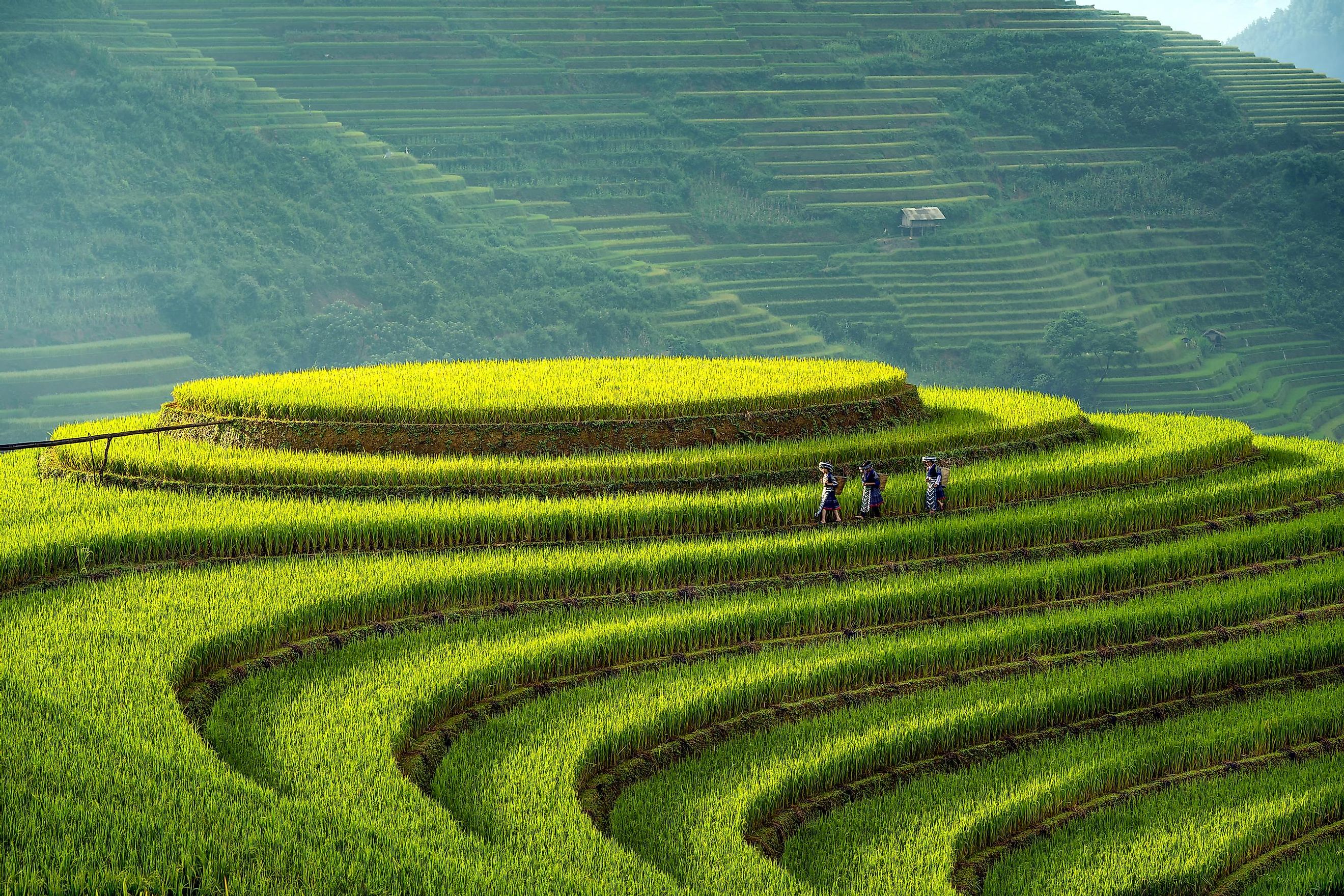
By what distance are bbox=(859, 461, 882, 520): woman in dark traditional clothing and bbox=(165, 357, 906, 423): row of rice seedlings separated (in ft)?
7.98

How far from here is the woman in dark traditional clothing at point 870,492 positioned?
1332 centimetres

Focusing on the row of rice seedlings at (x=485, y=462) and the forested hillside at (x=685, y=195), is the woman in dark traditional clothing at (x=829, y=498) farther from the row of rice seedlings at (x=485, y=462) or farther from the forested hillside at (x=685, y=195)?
the forested hillside at (x=685, y=195)

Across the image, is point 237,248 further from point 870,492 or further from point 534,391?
point 870,492

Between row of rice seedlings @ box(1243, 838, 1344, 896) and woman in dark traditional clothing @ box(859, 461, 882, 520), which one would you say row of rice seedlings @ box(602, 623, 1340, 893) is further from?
woman in dark traditional clothing @ box(859, 461, 882, 520)

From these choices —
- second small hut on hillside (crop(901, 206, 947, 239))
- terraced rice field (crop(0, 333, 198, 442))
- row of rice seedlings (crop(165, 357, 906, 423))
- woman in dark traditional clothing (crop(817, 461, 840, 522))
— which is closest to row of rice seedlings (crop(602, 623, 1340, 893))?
woman in dark traditional clothing (crop(817, 461, 840, 522))

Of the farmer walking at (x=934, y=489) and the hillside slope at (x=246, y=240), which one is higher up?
the hillside slope at (x=246, y=240)

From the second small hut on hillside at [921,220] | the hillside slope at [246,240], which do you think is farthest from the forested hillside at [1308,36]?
the hillside slope at [246,240]

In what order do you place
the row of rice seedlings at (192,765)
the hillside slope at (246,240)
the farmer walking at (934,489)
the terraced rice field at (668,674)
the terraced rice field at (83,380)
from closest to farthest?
the row of rice seedlings at (192,765), the terraced rice field at (668,674), the farmer walking at (934,489), the terraced rice field at (83,380), the hillside slope at (246,240)

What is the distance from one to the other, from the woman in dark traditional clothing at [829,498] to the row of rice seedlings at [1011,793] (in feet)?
11.9

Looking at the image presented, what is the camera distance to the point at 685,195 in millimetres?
71500

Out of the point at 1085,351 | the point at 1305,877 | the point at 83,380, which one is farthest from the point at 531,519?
the point at 1085,351

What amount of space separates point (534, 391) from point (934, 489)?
448 cm

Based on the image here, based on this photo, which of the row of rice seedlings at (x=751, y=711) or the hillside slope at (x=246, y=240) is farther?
the hillside slope at (x=246, y=240)

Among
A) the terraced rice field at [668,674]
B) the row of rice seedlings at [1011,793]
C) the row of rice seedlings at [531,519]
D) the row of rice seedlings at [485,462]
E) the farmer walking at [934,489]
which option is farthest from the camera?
the row of rice seedlings at [485,462]
